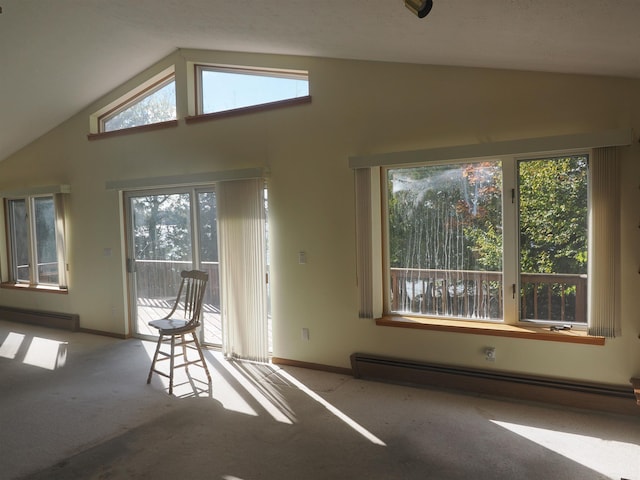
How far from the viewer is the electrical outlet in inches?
129

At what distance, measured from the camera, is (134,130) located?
5027 millimetres

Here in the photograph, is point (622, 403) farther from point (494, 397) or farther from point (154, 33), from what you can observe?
point (154, 33)

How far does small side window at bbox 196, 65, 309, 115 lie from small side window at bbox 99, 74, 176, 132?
480 millimetres

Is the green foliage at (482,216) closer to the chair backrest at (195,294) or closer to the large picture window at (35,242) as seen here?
the chair backrest at (195,294)

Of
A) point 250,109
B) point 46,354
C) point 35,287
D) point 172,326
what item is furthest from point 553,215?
point 35,287

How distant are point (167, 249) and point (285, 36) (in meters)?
2.84

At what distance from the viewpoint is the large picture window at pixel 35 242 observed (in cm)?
596

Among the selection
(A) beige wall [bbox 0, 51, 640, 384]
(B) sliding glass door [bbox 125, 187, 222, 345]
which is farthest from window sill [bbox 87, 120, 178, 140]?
(B) sliding glass door [bbox 125, 187, 222, 345]

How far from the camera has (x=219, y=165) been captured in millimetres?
4453

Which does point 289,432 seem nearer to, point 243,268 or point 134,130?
point 243,268

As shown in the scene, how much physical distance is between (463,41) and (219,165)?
2700 millimetres

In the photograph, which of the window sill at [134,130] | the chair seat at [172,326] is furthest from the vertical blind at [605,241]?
the window sill at [134,130]

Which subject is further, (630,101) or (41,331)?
(41,331)

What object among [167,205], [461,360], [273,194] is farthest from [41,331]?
[461,360]
